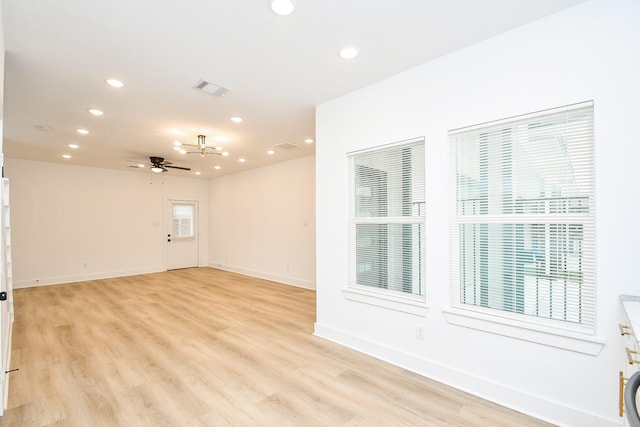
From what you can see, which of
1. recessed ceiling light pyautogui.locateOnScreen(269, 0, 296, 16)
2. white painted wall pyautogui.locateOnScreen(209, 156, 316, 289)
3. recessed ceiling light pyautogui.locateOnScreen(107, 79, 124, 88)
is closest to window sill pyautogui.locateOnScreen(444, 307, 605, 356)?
recessed ceiling light pyautogui.locateOnScreen(269, 0, 296, 16)

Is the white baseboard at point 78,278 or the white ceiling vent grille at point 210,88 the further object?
the white baseboard at point 78,278

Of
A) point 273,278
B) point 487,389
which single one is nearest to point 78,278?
point 273,278

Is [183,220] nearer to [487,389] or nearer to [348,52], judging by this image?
[348,52]

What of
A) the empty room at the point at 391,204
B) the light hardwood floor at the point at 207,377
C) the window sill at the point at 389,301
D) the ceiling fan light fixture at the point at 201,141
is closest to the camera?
the empty room at the point at 391,204

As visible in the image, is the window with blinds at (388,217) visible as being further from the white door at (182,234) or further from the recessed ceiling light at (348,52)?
the white door at (182,234)

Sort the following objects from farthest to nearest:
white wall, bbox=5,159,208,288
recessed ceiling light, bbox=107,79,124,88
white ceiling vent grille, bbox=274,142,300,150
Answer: white wall, bbox=5,159,208,288, white ceiling vent grille, bbox=274,142,300,150, recessed ceiling light, bbox=107,79,124,88

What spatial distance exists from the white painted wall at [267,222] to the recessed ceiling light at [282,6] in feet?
14.6

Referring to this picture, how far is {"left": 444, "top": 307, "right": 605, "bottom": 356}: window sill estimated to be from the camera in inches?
76.8

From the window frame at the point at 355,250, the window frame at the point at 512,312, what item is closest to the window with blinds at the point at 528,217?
the window frame at the point at 512,312

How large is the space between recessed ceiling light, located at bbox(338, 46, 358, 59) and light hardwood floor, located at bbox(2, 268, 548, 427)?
112 inches

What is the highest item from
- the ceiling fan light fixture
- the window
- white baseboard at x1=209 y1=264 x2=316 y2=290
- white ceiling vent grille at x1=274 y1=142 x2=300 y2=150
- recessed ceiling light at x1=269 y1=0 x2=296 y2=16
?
recessed ceiling light at x1=269 y1=0 x2=296 y2=16

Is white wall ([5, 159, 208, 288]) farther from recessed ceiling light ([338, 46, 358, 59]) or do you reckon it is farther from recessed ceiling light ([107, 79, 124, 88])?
recessed ceiling light ([338, 46, 358, 59])

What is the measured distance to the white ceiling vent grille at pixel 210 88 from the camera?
3104 millimetres

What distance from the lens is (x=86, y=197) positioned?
7359 millimetres
